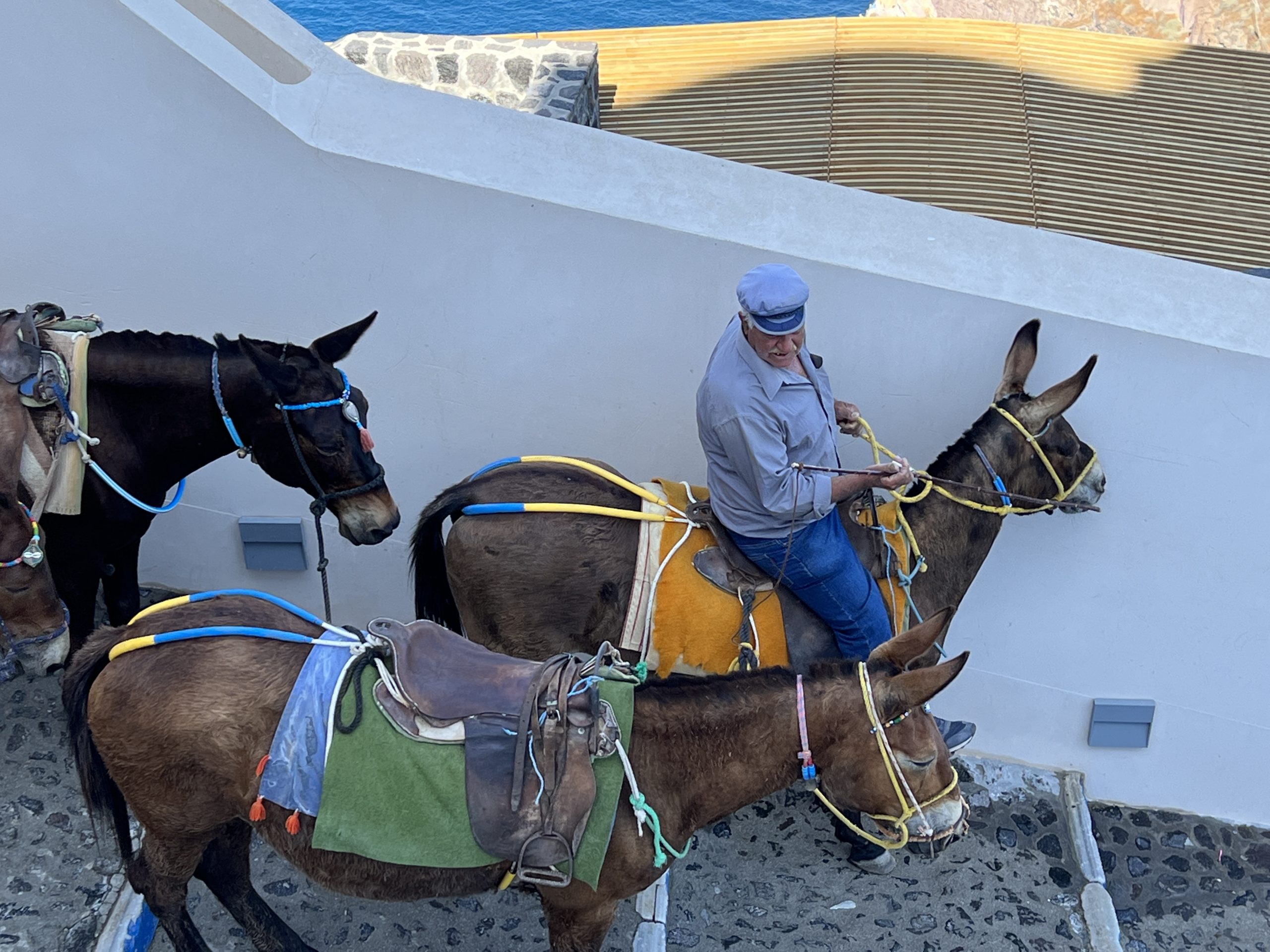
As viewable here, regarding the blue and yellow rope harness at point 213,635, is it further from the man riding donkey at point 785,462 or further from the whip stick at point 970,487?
the whip stick at point 970,487

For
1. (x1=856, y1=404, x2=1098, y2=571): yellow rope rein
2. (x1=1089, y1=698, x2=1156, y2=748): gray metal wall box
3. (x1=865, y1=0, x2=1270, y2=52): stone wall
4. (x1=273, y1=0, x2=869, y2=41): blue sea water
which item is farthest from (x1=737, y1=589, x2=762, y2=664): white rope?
(x1=273, y1=0, x2=869, y2=41): blue sea water

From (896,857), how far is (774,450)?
6.91 ft

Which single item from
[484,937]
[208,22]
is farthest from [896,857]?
[208,22]

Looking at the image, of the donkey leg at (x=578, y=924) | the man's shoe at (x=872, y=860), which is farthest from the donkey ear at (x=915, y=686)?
the man's shoe at (x=872, y=860)

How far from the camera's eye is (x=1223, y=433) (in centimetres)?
473

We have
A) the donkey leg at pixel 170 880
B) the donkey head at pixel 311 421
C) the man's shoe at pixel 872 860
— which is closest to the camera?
the donkey leg at pixel 170 880

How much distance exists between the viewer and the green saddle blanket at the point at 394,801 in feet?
11.0

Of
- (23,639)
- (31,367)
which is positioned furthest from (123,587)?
(31,367)

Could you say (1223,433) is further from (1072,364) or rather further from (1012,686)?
(1012,686)

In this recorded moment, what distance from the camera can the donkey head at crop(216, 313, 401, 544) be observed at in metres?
4.28

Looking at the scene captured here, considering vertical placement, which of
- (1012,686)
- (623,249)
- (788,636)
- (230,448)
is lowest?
(1012,686)

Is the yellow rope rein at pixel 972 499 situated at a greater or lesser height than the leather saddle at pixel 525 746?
greater

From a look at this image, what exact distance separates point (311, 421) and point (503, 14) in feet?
67.2

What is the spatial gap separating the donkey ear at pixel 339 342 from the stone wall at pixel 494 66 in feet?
12.8
